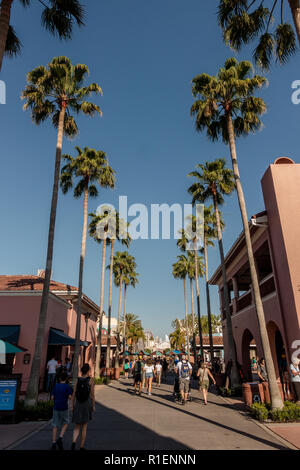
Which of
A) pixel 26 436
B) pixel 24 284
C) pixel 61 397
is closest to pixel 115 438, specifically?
pixel 61 397

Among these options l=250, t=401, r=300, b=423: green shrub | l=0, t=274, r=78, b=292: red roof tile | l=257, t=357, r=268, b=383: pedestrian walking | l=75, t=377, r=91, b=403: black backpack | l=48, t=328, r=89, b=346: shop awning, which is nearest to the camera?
l=75, t=377, r=91, b=403: black backpack

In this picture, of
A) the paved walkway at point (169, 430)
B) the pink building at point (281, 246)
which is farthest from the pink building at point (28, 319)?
the pink building at point (281, 246)

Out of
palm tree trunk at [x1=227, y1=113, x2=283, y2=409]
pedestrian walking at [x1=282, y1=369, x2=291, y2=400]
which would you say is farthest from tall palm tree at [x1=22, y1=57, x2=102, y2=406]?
pedestrian walking at [x1=282, y1=369, x2=291, y2=400]

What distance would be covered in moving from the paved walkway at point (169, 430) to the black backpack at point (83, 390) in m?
1.12

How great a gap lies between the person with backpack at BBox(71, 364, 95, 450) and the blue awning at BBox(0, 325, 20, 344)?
12398mm

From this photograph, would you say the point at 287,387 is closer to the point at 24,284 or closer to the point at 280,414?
the point at 280,414

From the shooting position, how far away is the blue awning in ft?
56.6

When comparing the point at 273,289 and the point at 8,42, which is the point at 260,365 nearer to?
the point at 273,289

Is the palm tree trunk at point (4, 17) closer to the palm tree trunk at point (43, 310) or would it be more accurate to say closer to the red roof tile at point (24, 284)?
the palm tree trunk at point (43, 310)

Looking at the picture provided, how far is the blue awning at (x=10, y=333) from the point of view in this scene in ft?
56.6

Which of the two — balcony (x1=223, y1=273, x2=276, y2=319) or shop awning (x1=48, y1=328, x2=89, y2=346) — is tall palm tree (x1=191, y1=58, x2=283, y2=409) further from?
shop awning (x1=48, y1=328, x2=89, y2=346)

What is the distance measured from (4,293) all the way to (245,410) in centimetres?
1463

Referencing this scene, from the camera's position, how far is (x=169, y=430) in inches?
323

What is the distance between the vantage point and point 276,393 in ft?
32.5
